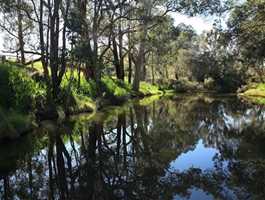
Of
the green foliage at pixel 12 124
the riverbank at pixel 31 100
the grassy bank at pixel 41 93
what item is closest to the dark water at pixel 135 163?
the green foliage at pixel 12 124

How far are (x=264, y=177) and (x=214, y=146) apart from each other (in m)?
5.45

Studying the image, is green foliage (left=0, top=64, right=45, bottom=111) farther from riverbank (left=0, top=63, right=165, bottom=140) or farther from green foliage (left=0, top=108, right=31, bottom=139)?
green foliage (left=0, top=108, right=31, bottom=139)

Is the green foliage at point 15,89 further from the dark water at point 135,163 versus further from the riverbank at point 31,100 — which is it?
the dark water at point 135,163

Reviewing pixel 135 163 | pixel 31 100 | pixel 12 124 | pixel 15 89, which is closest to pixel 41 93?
pixel 31 100

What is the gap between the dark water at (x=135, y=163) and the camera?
8633 mm

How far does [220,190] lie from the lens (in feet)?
27.9

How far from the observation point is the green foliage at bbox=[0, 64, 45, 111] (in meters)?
19.4

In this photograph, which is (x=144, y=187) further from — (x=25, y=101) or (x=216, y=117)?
(x=216, y=117)

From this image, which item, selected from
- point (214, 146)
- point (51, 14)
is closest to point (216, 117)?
point (214, 146)

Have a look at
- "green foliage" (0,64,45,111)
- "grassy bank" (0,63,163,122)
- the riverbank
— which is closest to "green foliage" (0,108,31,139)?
the riverbank

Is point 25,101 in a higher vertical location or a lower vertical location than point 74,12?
lower

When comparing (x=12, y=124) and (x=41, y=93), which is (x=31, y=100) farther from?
(x=12, y=124)

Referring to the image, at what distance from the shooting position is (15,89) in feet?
66.0

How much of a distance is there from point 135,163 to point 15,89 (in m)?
10.5
